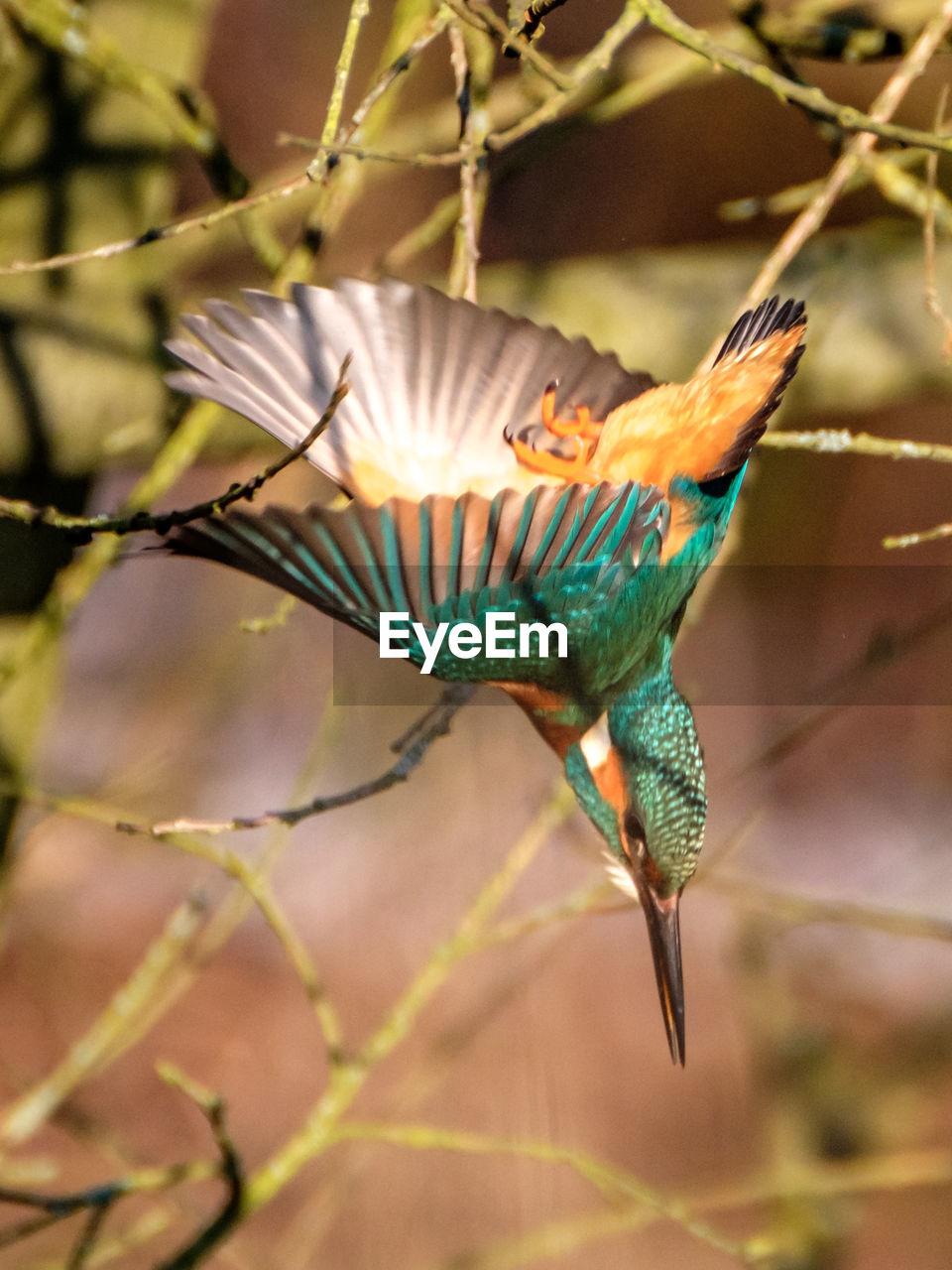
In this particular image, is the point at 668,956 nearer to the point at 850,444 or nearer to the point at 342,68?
the point at 850,444

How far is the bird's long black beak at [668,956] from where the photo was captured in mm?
396

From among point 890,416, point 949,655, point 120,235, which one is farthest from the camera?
point 890,416

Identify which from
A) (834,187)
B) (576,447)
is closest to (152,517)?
(576,447)

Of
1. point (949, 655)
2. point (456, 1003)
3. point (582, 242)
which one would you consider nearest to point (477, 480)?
point (949, 655)

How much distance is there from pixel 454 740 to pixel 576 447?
35.8 inches

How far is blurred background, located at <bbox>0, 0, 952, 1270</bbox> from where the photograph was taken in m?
0.58

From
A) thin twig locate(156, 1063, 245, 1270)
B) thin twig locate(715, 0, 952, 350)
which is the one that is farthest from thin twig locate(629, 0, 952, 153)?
thin twig locate(156, 1063, 245, 1270)

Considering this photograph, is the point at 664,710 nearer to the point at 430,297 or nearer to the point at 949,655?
the point at 430,297

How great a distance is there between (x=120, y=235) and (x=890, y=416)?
1190 mm

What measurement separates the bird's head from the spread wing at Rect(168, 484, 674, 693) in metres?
0.03

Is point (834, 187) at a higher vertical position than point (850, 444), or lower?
higher

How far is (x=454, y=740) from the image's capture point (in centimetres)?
134

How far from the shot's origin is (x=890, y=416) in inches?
62.2

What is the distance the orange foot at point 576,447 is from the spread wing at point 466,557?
0.06 feet
